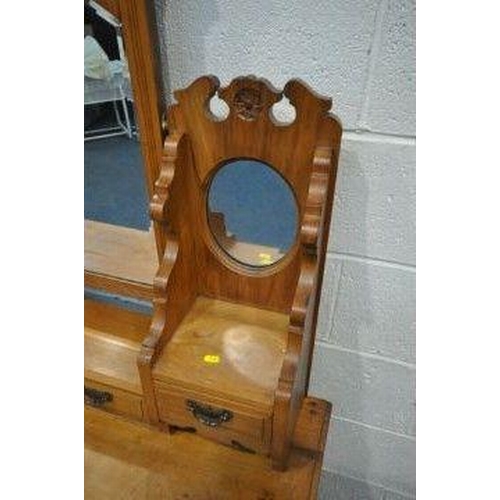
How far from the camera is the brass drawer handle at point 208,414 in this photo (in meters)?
0.63

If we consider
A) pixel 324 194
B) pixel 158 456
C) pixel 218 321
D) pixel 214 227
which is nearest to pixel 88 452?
pixel 158 456

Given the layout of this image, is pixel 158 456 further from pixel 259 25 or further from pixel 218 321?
pixel 259 25

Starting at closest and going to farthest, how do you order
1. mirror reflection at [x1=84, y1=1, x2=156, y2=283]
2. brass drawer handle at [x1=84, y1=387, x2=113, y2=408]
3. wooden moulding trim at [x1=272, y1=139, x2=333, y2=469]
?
wooden moulding trim at [x1=272, y1=139, x2=333, y2=469]
mirror reflection at [x1=84, y1=1, x2=156, y2=283]
brass drawer handle at [x1=84, y1=387, x2=113, y2=408]

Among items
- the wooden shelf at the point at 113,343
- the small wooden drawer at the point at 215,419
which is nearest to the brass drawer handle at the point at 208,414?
the small wooden drawer at the point at 215,419

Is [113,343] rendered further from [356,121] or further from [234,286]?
[356,121]

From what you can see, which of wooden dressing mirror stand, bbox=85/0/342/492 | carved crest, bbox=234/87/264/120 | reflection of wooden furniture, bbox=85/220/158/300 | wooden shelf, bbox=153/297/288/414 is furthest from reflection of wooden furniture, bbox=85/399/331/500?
carved crest, bbox=234/87/264/120

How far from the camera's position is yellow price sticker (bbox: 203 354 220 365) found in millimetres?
642

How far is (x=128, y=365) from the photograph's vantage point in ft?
2.45

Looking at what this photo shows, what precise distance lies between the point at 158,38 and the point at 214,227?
280 millimetres

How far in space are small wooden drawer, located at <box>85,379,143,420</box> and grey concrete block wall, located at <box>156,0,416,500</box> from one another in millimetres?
354

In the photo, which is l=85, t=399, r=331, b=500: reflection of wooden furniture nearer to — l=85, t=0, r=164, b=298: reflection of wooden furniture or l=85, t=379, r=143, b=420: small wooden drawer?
l=85, t=379, r=143, b=420: small wooden drawer

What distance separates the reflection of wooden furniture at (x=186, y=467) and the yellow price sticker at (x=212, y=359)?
142mm
